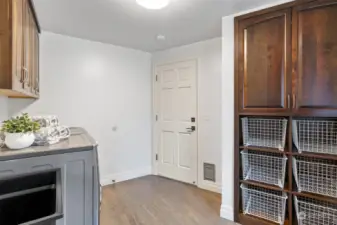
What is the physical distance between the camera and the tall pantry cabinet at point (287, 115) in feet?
7.27

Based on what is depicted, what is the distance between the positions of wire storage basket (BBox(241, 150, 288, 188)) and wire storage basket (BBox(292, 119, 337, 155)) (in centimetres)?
22

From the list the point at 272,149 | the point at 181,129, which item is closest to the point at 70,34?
the point at 181,129

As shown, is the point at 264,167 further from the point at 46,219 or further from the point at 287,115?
the point at 46,219

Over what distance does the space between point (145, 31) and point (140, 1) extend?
4.13 ft

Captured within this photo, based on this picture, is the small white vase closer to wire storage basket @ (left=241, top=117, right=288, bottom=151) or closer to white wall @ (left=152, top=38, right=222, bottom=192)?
wire storage basket @ (left=241, top=117, right=288, bottom=151)

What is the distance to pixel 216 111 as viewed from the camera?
3.84 meters

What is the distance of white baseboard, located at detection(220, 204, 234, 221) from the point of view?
9.34 ft

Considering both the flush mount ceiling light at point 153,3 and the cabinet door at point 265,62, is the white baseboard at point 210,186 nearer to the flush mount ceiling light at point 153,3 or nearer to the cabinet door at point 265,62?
the cabinet door at point 265,62

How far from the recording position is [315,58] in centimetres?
224

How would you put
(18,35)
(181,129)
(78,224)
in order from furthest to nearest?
(181,129)
(18,35)
(78,224)

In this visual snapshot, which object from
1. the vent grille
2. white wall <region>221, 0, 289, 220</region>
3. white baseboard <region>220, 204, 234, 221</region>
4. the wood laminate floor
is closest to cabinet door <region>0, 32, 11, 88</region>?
the wood laminate floor

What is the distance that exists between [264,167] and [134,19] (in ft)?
7.03

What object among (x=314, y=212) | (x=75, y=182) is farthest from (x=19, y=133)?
(x=314, y=212)

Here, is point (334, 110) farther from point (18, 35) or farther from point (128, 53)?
point (128, 53)
